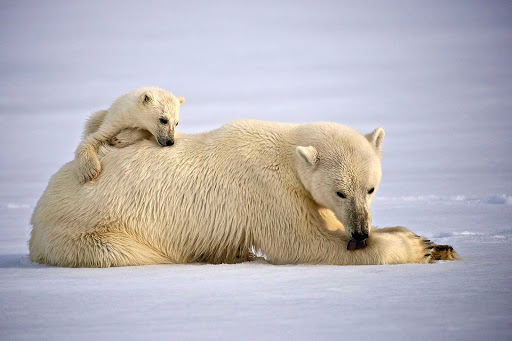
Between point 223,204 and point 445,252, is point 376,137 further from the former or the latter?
point 223,204

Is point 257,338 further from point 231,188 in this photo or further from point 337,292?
point 231,188

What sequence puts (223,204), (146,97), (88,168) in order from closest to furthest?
(223,204)
(88,168)
(146,97)

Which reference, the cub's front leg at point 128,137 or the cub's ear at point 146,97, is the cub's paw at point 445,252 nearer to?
the cub's front leg at point 128,137

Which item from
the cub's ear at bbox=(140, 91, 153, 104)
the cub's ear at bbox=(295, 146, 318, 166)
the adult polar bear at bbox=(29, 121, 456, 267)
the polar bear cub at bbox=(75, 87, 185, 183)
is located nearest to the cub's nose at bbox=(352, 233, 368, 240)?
the adult polar bear at bbox=(29, 121, 456, 267)

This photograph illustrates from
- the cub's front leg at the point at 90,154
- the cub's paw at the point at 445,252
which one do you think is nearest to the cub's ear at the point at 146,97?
the cub's front leg at the point at 90,154

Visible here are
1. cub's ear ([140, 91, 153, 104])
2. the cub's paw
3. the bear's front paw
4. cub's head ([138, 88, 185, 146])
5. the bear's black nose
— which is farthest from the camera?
cub's ear ([140, 91, 153, 104])

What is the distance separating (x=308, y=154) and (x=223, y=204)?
1.04m

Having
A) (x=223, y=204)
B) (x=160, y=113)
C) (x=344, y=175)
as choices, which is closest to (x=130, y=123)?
(x=160, y=113)

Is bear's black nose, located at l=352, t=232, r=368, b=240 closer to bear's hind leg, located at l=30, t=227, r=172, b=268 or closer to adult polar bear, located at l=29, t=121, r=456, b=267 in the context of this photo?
adult polar bear, located at l=29, t=121, r=456, b=267

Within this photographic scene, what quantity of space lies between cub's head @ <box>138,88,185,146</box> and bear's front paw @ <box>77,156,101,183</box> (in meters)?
0.70

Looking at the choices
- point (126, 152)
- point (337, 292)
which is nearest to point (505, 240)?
point (337, 292)

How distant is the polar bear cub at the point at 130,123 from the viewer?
623cm

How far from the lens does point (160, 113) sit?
6.62 m

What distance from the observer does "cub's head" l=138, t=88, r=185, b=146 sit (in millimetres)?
6406
